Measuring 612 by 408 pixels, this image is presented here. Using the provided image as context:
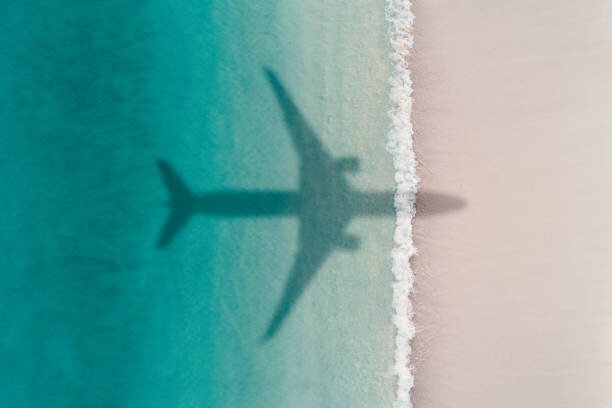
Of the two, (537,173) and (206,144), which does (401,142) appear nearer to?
(537,173)

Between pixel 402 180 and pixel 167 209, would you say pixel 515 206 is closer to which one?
pixel 402 180

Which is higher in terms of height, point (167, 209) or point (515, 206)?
point (515, 206)

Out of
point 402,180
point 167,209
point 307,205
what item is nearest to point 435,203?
point 402,180

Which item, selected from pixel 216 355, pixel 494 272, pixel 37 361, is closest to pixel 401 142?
pixel 494 272

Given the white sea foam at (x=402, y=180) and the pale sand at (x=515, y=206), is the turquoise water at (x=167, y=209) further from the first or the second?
the pale sand at (x=515, y=206)

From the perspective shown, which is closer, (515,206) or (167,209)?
(515,206)

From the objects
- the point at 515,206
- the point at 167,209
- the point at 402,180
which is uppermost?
the point at 402,180
